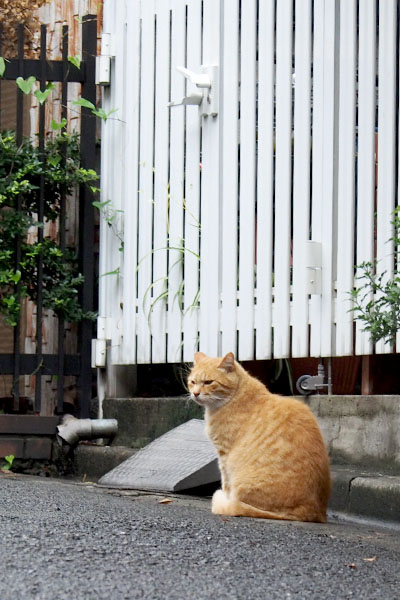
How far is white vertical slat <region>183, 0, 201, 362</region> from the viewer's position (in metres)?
6.20

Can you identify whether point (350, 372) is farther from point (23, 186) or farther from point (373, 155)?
point (23, 186)

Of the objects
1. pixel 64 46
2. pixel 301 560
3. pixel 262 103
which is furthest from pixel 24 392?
pixel 301 560

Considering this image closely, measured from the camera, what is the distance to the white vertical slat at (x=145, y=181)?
648 centimetres

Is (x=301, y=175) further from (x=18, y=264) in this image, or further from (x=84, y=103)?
(x=18, y=264)

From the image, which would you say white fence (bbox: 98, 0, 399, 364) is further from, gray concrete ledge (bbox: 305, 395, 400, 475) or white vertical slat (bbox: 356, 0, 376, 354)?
gray concrete ledge (bbox: 305, 395, 400, 475)

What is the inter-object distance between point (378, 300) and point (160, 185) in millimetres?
2132

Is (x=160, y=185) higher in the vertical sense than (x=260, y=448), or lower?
higher

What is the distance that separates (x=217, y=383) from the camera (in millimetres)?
4945

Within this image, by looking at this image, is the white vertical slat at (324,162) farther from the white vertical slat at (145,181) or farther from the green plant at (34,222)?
the green plant at (34,222)

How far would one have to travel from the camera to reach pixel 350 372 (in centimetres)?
574

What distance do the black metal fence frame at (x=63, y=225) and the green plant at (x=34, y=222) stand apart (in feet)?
0.19

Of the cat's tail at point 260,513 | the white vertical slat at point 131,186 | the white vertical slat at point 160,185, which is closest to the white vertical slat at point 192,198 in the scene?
the white vertical slat at point 160,185

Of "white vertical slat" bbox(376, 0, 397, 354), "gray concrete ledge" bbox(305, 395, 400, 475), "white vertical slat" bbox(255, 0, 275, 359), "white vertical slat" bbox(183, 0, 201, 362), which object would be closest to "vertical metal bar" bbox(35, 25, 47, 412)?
"white vertical slat" bbox(183, 0, 201, 362)

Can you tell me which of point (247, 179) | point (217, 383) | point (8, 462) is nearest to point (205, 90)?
point (247, 179)
